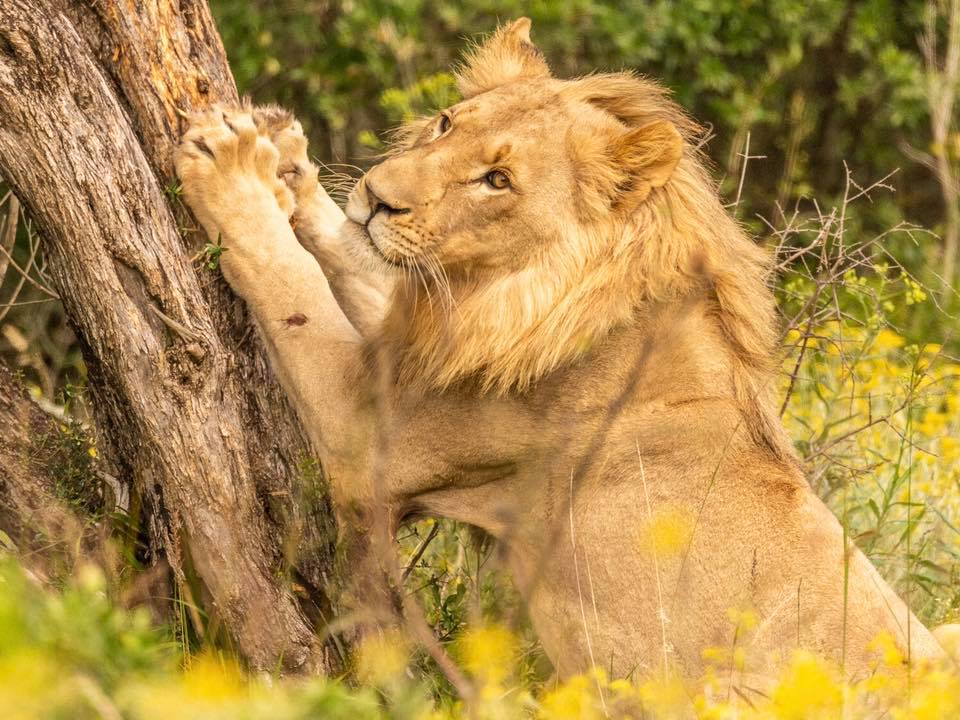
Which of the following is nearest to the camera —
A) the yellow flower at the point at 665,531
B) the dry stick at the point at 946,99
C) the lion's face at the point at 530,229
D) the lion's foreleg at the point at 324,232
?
the yellow flower at the point at 665,531

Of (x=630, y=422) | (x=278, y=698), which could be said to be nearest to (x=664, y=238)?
(x=630, y=422)

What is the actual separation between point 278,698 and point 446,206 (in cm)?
206

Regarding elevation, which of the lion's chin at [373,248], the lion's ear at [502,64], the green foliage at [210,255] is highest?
the lion's ear at [502,64]

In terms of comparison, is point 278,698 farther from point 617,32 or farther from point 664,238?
point 617,32

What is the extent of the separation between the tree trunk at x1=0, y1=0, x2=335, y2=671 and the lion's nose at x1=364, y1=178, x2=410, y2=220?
0.49 meters

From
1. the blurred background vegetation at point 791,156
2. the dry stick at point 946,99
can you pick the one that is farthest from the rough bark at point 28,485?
the dry stick at point 946,99

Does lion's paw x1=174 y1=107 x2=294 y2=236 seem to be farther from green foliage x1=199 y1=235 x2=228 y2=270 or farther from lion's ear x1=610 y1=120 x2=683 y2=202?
lion's ear x1=610 y1=120 x2=683 y2=202

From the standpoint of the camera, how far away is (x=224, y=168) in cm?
357

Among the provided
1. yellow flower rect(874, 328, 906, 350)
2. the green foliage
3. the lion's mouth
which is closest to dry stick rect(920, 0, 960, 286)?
yellow flower rect(874, 328, 906, 350)

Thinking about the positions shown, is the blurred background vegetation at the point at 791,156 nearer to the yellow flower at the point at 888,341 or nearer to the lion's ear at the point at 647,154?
the yellow flower at the point at 888,341

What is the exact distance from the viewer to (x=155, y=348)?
3.28m

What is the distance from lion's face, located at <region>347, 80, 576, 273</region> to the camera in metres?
3.63

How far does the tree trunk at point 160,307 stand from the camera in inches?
124

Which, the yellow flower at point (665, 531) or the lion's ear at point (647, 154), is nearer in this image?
the yellow flower at point (665, 531)
